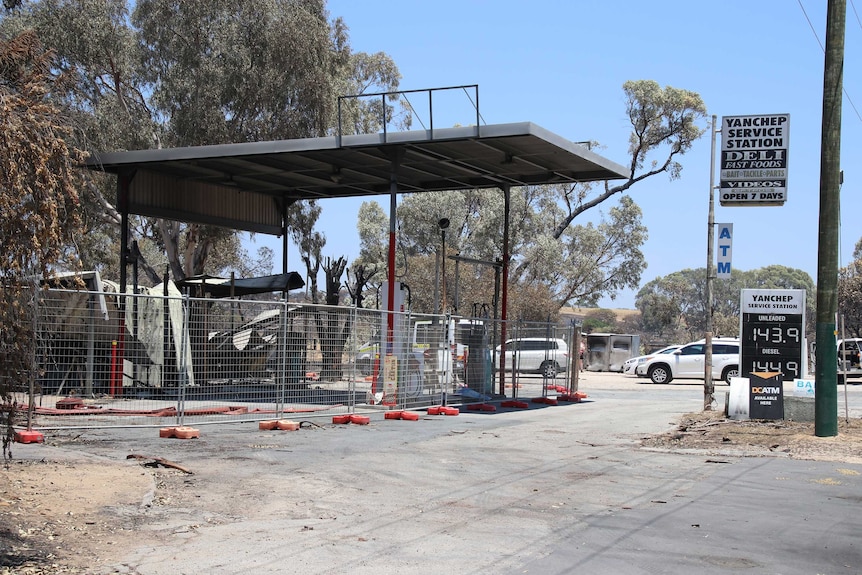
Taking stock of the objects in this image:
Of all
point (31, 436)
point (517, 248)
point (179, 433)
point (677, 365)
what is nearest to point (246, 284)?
point (179, 433)

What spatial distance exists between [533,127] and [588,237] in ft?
144

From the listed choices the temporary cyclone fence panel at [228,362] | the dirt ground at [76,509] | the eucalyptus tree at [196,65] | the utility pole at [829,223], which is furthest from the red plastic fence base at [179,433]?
the eucalyptus tree at [196,65]

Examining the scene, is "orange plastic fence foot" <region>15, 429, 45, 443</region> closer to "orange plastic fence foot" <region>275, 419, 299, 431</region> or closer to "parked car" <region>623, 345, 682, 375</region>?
"orange plastic fence foot" <region>275, 419, 299, 431</region>

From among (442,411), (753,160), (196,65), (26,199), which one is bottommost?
(442,411)

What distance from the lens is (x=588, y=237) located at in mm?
59812

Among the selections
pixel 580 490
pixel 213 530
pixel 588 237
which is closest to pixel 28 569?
pixel 213 530

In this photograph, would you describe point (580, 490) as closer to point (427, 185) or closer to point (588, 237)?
point (427, 185)

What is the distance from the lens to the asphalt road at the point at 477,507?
6781 mm

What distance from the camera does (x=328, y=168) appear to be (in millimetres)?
21812

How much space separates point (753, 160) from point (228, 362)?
1092cm

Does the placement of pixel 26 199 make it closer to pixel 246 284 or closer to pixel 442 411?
pixel 442 411

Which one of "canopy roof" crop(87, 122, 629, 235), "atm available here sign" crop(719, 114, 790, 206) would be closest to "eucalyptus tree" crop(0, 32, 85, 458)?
"canopy roof" crop(87, 122, 629, 235)

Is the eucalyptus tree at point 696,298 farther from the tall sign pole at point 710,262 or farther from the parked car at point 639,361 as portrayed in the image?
the tall sign pole at point 710,262

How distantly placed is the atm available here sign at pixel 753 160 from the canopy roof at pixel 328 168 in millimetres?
2793
